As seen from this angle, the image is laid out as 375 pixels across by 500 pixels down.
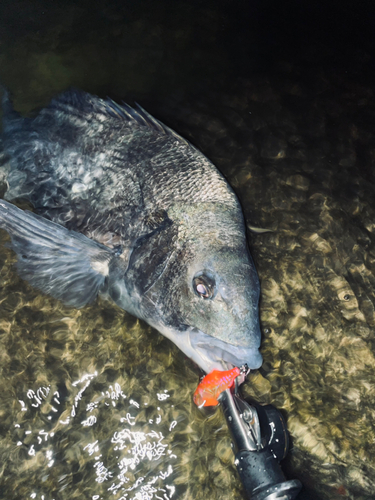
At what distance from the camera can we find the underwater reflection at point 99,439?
7.17 feet

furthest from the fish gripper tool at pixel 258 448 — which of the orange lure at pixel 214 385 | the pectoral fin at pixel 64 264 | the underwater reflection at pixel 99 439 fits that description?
the pectoral fin at pixel 64 264

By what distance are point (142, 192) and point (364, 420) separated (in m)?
2.19

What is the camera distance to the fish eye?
2119mm

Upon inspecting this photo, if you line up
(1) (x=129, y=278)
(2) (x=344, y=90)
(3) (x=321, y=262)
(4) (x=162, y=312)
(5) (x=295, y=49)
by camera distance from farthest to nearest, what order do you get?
(5) (x=295, y=49)
(2) (x=344, y=90)
(3) (x=321, y=262)
(1) (x=129, y=278)
(4) (x=162, y=312)

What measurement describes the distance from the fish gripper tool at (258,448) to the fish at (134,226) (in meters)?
0.27

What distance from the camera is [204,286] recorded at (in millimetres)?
2146

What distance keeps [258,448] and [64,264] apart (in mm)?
1815

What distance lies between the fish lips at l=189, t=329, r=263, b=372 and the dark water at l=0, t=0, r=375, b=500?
407 millimetres

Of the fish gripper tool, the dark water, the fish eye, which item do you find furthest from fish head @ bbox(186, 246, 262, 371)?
the dark water

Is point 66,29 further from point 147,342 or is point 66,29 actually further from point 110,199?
point 147,342

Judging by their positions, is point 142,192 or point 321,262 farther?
point 321,262

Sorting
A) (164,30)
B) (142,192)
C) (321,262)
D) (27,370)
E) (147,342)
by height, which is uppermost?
(164,30)

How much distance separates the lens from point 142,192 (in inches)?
102

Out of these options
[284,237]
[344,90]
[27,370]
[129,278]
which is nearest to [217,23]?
[344,90]
